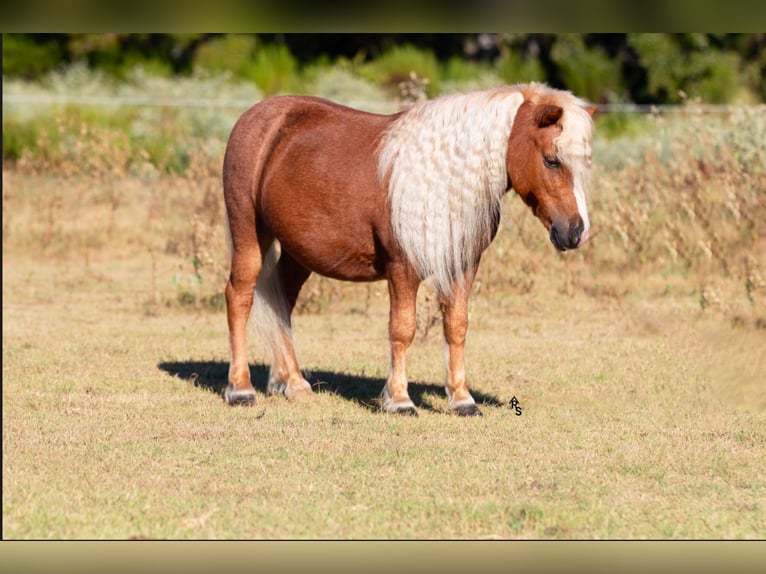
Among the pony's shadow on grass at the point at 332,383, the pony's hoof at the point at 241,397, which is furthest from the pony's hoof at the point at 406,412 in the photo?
the pony's hoof at the point at 241,397

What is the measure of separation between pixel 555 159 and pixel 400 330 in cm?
143

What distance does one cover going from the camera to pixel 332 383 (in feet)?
28.4

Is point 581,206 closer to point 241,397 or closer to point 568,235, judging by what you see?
point 568,235

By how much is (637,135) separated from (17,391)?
45.7 ft

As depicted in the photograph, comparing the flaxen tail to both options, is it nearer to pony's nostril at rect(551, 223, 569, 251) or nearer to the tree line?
pony's nostril at rect(551, 223, 569, 251)

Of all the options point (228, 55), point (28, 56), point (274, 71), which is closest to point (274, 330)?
point (274, 71)

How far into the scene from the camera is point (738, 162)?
12648 millimetres

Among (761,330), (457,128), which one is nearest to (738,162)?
(761,330)

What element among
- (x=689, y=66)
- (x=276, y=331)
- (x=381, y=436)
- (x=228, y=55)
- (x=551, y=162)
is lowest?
(x=381, y=436)

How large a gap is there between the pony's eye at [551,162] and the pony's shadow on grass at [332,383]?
180 cm

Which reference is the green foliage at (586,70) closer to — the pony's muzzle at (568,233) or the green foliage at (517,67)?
the green foliage at (517,67)

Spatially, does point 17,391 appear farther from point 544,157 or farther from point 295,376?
point 544,157

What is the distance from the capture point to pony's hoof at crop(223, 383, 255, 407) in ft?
26.0

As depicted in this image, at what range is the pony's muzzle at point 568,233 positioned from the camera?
6855mm
